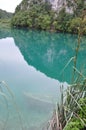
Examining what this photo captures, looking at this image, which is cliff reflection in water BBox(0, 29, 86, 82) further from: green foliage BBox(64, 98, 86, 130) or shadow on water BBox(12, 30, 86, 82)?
green foliage BBox(64, 98, 86, 130)

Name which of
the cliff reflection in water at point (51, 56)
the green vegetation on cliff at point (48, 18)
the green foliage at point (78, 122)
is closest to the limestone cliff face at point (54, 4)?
the green vegetation on cliff at point (48, 18)

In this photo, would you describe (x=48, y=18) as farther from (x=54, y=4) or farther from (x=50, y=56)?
(x=50, y=56)

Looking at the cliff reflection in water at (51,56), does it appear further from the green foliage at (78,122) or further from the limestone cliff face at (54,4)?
the limestone cliff face at (54,4)

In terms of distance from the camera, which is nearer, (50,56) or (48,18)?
(50,56)

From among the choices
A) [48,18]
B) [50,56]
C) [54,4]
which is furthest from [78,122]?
[54,4]

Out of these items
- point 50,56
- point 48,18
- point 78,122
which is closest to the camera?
point 78,122

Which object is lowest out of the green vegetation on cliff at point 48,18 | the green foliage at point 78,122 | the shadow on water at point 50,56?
the green vegetation on cliff at point 48,18

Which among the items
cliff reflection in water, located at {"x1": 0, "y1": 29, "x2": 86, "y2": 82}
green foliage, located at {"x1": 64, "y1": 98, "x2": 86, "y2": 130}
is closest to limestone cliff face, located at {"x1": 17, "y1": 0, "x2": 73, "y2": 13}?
cliff reflection in water, located at {"x1": 0, "y1": 29, "x2": 86, "y2": 82}

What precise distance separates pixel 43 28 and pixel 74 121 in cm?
5648

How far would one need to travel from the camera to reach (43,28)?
59.4 metres

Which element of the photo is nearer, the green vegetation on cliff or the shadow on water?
the shadow on water

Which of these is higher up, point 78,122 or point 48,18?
point 78,122

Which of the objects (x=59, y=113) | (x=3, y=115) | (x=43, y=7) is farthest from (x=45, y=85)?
(x=43, y=7)

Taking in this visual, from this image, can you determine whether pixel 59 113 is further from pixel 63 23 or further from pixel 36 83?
pixel 63 23
